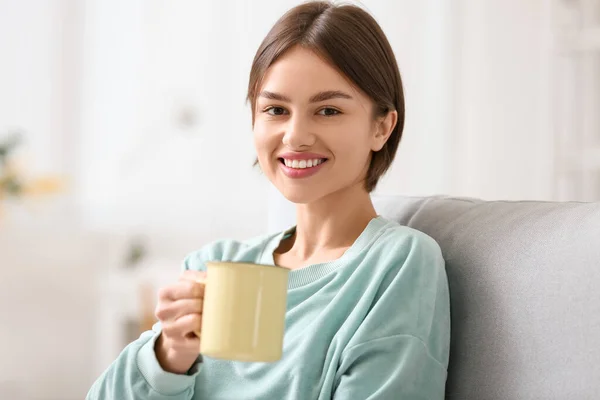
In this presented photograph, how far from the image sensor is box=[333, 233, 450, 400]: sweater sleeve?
122cm

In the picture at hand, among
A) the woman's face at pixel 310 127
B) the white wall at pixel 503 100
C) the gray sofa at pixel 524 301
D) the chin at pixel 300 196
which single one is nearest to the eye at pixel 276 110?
the woman's face at pixel 310 127

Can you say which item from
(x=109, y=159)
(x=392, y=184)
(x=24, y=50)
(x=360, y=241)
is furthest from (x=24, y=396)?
(x=360, y=241)

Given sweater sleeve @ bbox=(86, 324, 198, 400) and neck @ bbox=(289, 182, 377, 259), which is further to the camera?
neck @ bbox=(289, 182, 377, 259)

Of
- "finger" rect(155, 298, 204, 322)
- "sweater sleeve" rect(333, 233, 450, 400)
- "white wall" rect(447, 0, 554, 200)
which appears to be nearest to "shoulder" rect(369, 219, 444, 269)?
"sweater sleeve" rect(333, 233, 450, 400)

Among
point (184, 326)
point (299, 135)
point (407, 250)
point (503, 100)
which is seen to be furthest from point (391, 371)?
point (503, 100)

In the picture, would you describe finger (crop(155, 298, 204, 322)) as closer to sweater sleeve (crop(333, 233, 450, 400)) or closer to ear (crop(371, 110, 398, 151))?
sweater sleeve (crop(333, 233, 450, 400))

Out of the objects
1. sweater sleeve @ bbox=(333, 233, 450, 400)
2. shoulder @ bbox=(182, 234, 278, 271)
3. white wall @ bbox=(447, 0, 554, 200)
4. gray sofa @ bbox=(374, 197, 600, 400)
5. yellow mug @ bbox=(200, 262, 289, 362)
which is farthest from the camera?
white wall @ bbox=(447, 0, 554, 200)

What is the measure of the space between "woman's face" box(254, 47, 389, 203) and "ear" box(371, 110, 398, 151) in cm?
1

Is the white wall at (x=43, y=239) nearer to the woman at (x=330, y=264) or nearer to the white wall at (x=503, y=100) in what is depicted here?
the white wall at (x=503, y=100)

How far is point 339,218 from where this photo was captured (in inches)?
60.2

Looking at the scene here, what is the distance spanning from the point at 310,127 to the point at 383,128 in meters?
0.17

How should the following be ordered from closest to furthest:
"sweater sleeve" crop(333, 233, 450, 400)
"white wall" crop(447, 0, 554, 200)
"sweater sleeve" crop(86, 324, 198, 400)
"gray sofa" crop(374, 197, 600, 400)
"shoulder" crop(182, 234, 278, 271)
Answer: "gray sofa" crop(374, 197, 600, 400) < "sweater sleeve" crop(333, 233, 450, 400) < "sweater sleeve" crop(86, 324, 198, 400) < "shoulder" crop(182, 234, 278, 271) < "white wall" crop(447, 0, 554, 200)

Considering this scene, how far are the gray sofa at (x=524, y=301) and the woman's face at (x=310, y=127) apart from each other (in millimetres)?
222

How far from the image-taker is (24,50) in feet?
11.6
